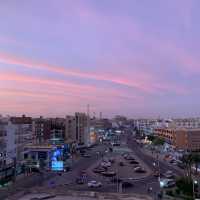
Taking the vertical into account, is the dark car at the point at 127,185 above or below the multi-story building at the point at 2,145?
below

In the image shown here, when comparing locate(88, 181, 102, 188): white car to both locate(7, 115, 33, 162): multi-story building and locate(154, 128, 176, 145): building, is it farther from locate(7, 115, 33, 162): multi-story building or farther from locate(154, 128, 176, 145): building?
locate(154, 128, 176, 145): building

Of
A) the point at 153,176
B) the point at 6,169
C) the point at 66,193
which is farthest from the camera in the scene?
the point at 153,176

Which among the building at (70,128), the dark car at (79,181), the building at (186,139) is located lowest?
the dark car at (79,181)

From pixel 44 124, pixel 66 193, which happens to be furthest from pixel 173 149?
pixel 66 193

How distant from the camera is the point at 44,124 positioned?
4301 inches

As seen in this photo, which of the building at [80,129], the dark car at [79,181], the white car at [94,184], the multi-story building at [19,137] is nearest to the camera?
the white car at [94,184]

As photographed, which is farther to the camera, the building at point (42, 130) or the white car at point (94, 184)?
the building at point (42, 130)

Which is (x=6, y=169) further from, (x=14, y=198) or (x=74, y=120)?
(x=74, y=120)

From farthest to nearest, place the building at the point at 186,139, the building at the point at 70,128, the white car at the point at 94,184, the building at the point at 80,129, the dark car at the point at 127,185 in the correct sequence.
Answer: the building at the point at 80,129 → the building at the point at 70,128 → the building at the point at 186,139 → the white car at the point at 94,184 → the dark car at the point at 127,185

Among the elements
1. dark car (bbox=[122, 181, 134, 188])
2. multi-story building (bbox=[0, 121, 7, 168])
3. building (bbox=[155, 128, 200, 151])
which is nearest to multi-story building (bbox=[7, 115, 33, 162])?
multi-story building (bbox=[0, 121, 7, 168])

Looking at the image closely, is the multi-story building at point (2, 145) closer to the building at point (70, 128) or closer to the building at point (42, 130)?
the building at point (42, 130)

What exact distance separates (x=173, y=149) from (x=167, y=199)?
65520 millimetres

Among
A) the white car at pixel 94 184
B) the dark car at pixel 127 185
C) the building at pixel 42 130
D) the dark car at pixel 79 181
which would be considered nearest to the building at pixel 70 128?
the building at pixel 42 130

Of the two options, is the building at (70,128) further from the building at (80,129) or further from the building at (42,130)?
the building at (42,130)
